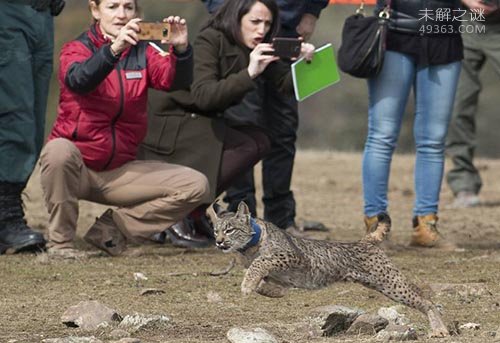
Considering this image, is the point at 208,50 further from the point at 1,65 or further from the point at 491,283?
the point at 491,283

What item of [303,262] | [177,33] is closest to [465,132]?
[177,33]

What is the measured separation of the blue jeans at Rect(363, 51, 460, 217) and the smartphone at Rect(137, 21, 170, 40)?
4.34 feet

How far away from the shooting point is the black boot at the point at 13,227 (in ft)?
25.8

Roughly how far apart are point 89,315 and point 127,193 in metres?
1.93

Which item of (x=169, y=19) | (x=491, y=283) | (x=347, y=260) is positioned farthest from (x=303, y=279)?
(x=169, y=19)

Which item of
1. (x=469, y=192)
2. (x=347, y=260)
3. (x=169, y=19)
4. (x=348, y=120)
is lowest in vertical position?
(x=348, y=120)

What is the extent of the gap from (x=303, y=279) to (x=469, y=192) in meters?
5.02

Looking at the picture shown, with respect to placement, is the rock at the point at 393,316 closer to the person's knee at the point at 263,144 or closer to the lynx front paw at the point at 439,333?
the lynx front paw at the point at 439,333

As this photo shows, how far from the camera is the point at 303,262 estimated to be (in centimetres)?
595

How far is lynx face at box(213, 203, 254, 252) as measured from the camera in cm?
588

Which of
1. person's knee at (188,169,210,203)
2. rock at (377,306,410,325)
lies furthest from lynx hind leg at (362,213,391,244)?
person's knee at (188,169,210,203)

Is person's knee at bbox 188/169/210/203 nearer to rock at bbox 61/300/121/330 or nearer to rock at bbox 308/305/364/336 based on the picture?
rock at bbox 61/300/121/330

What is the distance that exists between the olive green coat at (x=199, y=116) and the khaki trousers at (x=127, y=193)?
25cm

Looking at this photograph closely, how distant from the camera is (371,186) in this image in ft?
26.7
